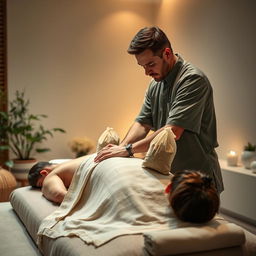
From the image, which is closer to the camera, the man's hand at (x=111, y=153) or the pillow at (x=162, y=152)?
the pillow at (x=162, y=152)

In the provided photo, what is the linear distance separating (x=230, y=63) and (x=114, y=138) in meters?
2.31

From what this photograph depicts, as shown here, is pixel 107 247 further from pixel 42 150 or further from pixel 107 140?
pixel 42 150

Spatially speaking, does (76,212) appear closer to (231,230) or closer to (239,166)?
(231,230)

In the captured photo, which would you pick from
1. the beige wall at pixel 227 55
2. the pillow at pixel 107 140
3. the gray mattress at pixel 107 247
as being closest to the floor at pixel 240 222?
the beige wall at pixel 227 55

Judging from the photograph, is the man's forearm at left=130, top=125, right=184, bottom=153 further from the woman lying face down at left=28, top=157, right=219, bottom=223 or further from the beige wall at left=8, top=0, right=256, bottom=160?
the beige wall at left=8, top=0, right=256, bottom=160

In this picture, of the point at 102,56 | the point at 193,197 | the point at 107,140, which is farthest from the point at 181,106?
the point at 102,56

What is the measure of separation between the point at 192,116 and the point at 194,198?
1.93 feet

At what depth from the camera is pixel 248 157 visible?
3861 mm

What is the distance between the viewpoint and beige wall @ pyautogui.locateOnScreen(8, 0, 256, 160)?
430 centimetres

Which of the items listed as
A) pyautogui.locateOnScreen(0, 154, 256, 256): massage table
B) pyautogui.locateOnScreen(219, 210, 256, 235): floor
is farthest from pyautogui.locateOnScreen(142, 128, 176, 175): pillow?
pyautogui.locateOnScreen(219, 210, 256, 235): floor

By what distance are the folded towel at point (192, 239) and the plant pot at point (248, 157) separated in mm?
2443

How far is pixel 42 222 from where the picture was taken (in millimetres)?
1874

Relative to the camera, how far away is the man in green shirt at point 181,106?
1995mm

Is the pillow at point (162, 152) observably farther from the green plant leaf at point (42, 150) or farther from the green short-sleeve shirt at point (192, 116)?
the green plant leaf at point (42, 150)
